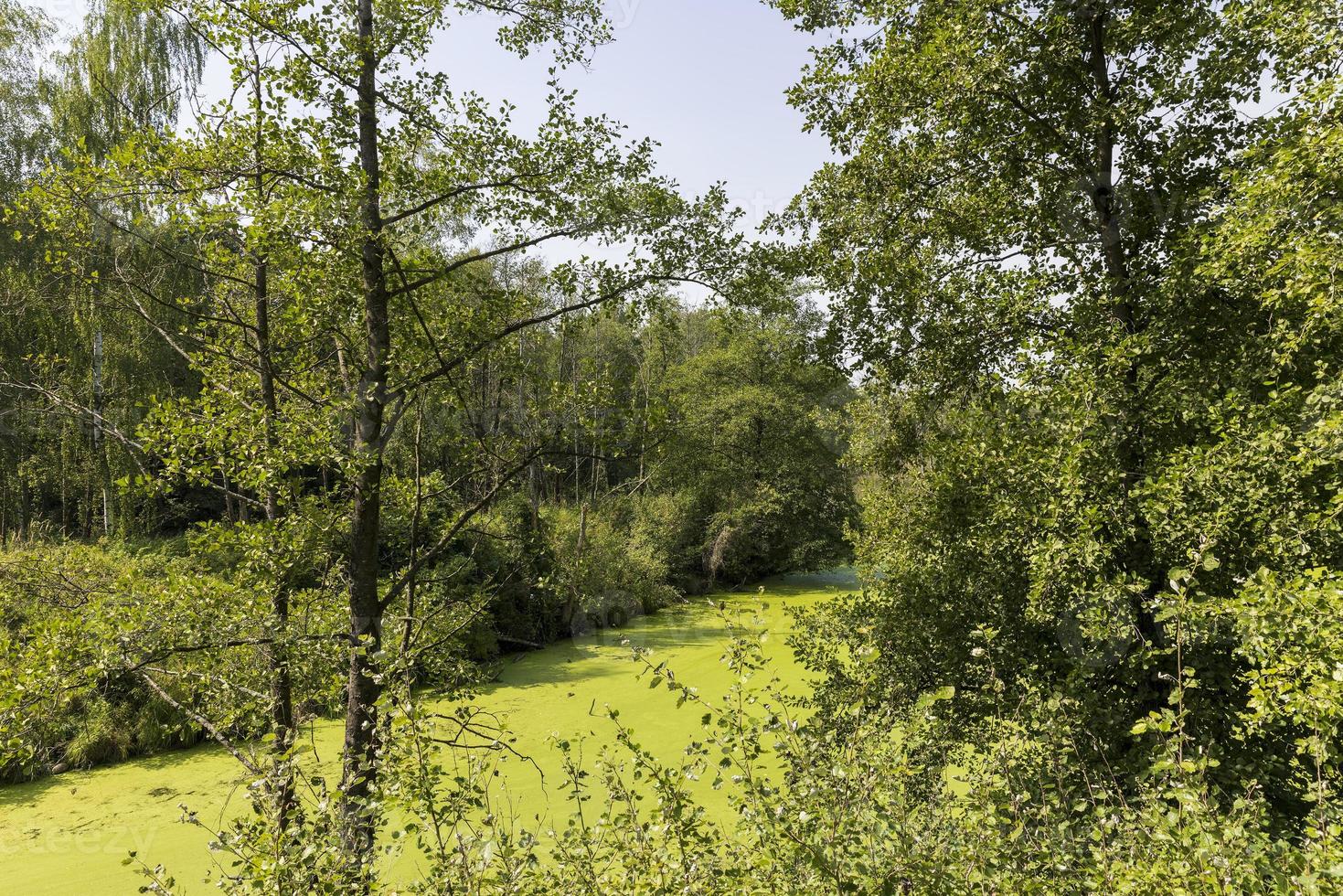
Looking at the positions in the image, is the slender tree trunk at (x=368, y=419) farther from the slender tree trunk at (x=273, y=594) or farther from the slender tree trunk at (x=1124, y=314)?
the slender tree trunk at (x=1124, y=314)

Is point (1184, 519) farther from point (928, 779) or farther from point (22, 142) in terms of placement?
point (22, 142)

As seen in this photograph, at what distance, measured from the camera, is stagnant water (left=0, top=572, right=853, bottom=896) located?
5.36 m

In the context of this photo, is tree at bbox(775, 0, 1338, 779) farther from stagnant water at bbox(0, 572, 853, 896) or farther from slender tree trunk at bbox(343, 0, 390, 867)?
slender tree trunk at bbox(343, 0, 390, 867)

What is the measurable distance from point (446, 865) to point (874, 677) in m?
3.61

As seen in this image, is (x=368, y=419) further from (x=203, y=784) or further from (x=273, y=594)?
(x=203, y=784)

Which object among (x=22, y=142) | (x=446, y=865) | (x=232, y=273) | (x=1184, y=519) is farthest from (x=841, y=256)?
(x=22, y=142)

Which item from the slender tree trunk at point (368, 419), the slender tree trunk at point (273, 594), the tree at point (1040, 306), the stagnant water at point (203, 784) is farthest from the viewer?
the stagnant water at point (203, 784)

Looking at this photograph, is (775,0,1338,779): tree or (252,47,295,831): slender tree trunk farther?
(775,0,1338,779): tree

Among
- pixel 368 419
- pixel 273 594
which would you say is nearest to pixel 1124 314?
pixel 368 419

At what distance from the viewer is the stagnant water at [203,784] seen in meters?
5.36

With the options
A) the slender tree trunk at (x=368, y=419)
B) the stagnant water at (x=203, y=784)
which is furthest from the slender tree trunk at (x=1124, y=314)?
the slender tree trunk at (x=368, y=419)

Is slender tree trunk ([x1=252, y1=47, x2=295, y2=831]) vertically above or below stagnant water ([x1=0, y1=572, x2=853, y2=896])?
above

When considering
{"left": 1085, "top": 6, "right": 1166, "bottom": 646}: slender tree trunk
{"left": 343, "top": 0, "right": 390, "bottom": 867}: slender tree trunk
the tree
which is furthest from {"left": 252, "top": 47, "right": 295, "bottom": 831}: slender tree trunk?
{"left": 1085, "top": 6, "right": 1166, "bottom": 646}: slender tree trunk

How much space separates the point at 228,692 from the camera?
3.55 metres
